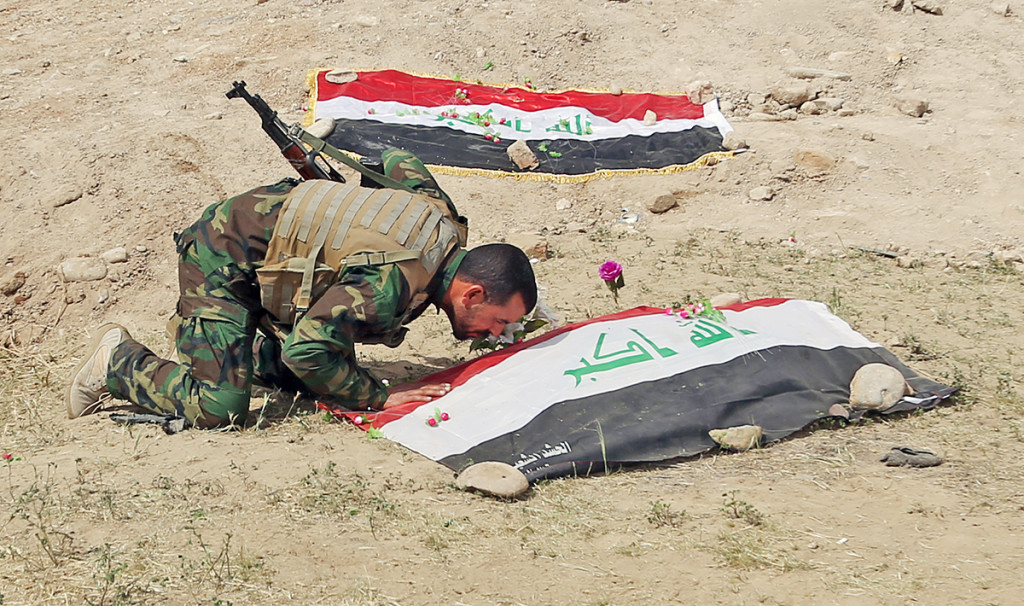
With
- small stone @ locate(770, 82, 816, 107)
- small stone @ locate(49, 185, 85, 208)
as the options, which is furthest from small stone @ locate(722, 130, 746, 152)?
small stone @ locate(49, 185, 85, 208)

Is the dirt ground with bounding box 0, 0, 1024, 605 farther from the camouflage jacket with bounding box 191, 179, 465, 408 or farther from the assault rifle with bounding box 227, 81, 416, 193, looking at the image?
the assault rifle with bounding box 227, 81, 416, 193

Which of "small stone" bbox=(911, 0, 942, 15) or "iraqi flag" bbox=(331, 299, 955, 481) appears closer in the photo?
"iraqi flag" bbox=(331, 299, 955, 481)

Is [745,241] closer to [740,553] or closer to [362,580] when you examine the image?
[740,553]

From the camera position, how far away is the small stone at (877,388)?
3986 mm

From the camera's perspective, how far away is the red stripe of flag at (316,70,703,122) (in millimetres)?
8211

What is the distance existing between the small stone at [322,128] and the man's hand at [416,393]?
3854mm

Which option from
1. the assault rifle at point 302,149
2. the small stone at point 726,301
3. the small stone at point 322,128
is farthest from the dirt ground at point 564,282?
the assault rifle at point 302,149

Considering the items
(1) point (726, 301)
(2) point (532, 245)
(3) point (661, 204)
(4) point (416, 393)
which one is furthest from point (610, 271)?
(3) point (661, 204)

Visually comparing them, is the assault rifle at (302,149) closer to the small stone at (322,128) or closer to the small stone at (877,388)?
the small stone at (877,388)

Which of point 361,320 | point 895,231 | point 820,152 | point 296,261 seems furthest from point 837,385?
point 820,152

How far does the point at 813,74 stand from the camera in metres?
9.49

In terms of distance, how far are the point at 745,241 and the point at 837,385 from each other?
110 inches

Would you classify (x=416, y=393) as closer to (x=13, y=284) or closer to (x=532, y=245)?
(x=532, y=245)

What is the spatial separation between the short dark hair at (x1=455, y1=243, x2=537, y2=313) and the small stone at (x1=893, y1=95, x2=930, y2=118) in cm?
629
